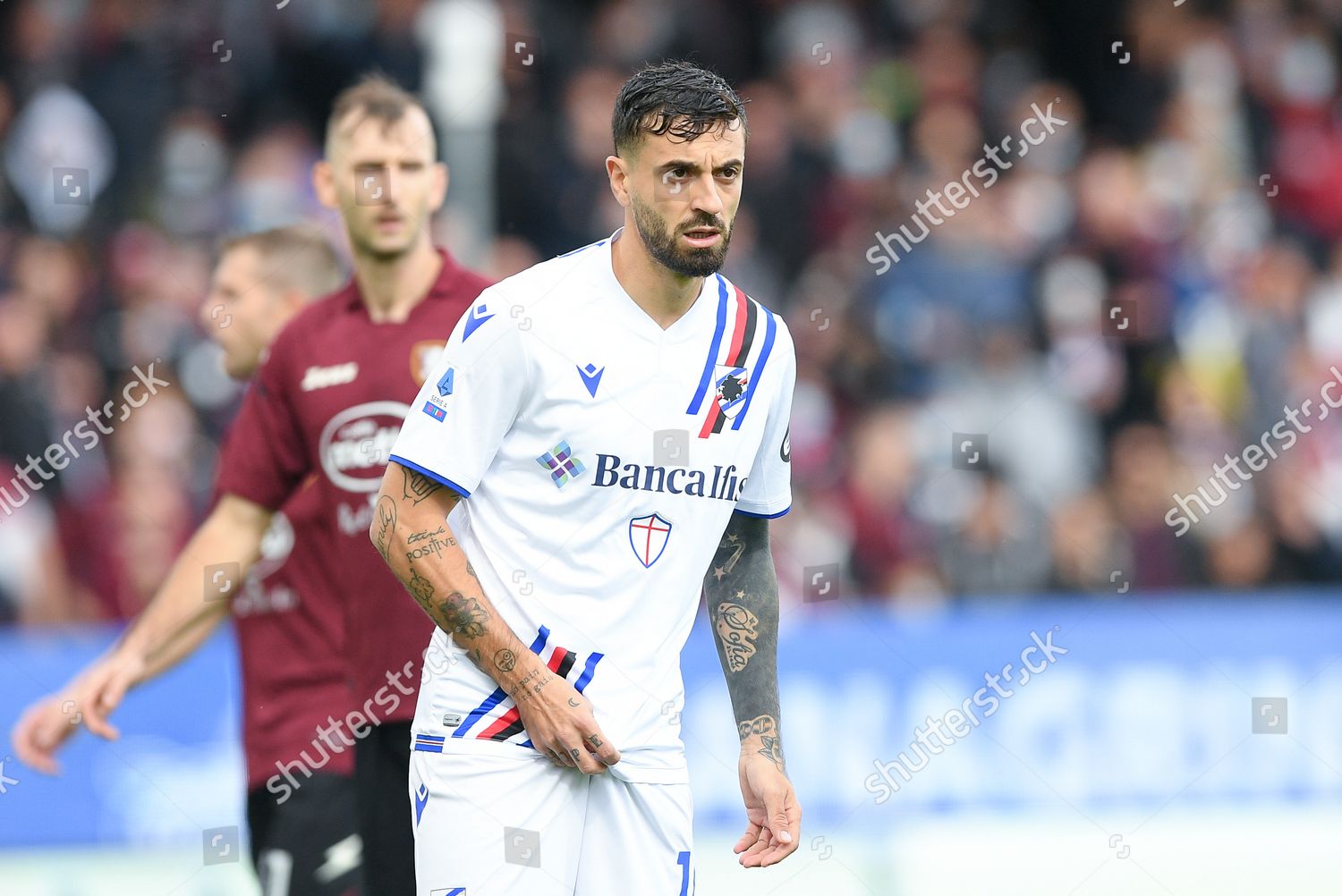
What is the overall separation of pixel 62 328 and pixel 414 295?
5.84 m

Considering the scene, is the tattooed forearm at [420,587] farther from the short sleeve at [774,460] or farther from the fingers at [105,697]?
the fingers at [105,697]

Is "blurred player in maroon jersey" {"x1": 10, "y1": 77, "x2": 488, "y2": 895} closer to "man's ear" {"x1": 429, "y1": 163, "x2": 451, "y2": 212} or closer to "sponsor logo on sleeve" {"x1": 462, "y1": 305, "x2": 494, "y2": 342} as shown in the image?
"man's ear" {"x1": 429, "y1": 163, "x2": 451, "y2": 212}

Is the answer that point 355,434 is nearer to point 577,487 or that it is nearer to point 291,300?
point 291,300

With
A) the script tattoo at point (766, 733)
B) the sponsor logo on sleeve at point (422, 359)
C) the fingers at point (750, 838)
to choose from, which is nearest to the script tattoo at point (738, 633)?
the script tattoo at point (766, 733)

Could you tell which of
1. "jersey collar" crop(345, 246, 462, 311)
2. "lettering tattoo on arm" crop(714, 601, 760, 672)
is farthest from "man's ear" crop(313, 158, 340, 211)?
"lettering tattoo on arm" crop(714, 601, 760, 672)

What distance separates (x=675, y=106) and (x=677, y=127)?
0.16 ft

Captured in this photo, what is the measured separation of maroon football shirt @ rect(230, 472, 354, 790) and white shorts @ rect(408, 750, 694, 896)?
1.79 m

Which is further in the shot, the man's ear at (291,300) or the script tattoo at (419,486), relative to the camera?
the man's ear at (291,300)

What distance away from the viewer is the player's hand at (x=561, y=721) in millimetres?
3689

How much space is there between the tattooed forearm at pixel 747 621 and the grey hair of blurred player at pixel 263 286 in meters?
2.61

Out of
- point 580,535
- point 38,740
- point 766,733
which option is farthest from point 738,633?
point 38,740

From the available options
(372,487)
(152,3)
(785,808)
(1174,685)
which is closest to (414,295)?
(372,487)

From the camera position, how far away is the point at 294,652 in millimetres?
5777

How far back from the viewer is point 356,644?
5141 mm
